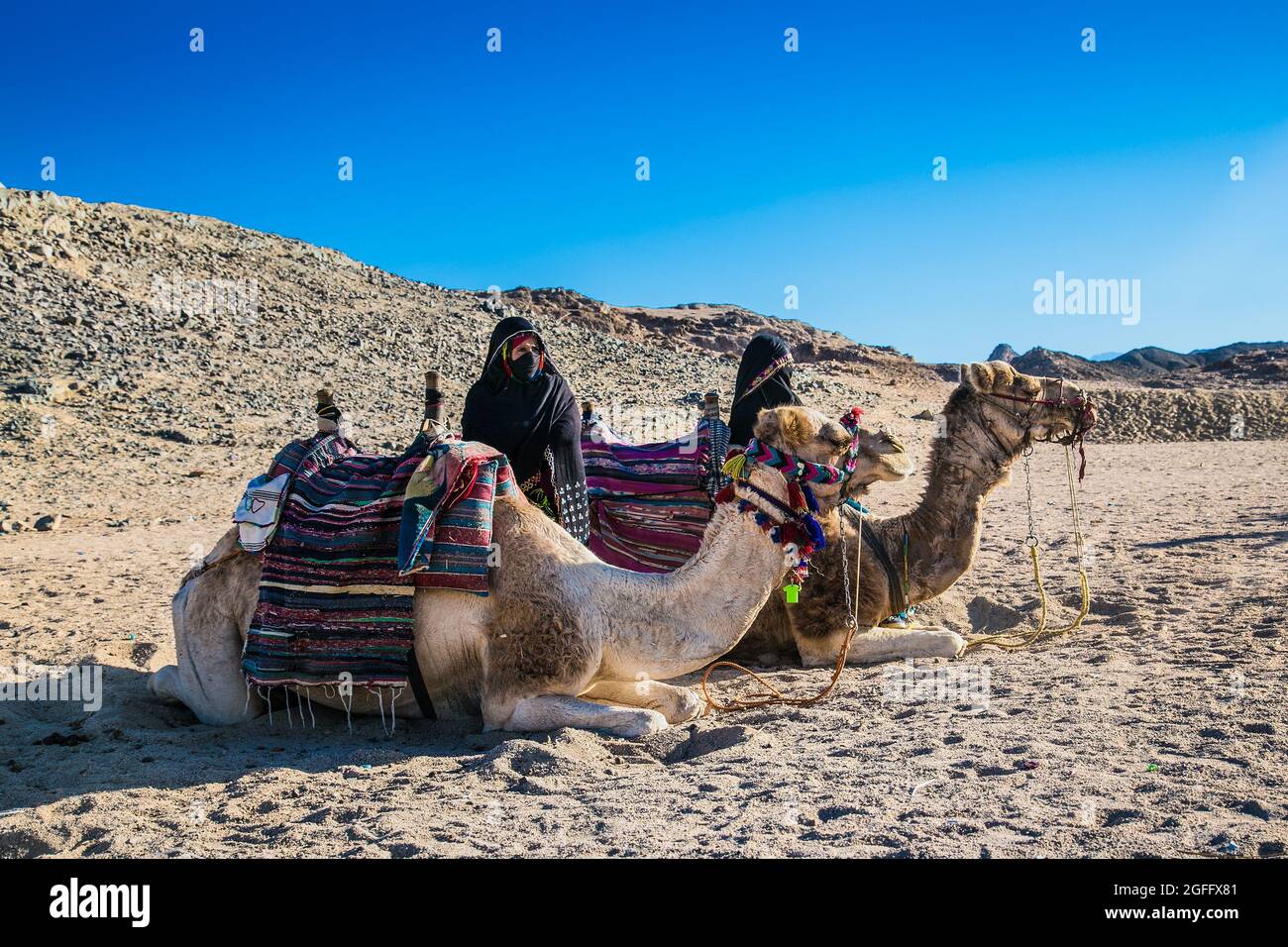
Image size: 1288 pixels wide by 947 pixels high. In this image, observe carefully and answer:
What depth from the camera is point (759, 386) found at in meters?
7.00

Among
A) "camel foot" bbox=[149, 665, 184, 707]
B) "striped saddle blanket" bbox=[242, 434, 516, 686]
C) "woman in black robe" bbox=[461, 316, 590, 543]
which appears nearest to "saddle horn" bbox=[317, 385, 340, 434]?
"striped saddle blanket" bbox=[242, 434, 516, 686]

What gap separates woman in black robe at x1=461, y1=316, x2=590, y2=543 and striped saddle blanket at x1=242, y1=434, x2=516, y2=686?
1.06m

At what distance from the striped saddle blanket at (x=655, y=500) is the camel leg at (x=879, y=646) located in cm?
100

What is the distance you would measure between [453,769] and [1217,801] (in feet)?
9.25

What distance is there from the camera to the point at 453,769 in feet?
14.0

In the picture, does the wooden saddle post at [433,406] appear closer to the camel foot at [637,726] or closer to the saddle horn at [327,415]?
the saddle horn at [327,415]

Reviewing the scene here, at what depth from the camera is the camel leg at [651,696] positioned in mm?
4840

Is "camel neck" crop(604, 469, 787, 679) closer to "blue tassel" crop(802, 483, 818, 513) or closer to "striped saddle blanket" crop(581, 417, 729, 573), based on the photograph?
"blue tassel" crop(802, 483, 818, 513)

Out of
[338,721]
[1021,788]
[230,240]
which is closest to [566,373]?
[230,240]

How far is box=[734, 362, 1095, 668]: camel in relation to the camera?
6.31m

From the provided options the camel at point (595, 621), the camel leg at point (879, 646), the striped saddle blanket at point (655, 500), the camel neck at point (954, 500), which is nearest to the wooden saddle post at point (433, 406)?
the camel at point (595, 621)

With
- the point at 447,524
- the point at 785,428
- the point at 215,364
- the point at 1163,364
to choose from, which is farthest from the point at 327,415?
the point at 1163,364

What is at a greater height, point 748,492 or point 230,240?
point 230,240
